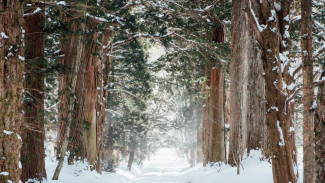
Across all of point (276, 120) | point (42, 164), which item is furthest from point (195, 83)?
point (276, 120)

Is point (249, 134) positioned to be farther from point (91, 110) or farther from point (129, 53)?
point (129, 53)

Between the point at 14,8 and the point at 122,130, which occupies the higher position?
the point at 14,8

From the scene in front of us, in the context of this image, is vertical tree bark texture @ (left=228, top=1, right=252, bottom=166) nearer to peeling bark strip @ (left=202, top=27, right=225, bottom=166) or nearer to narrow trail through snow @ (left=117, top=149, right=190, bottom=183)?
peeling bark strip @ (left=202, top=27, right=225, bottom=166)

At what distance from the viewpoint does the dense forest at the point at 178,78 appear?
14.5 feet

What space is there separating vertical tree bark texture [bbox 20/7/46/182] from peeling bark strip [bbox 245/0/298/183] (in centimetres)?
451

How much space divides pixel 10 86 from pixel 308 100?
3.99m

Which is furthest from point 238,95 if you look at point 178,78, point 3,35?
point 3,35

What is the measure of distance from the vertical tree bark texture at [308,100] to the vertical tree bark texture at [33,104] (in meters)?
5.02

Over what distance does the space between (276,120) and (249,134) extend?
4.34 m

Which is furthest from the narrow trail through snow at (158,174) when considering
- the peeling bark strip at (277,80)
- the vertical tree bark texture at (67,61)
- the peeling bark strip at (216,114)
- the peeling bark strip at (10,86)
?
the peeling bark strip at (10,86)

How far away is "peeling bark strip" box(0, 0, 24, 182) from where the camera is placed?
428 centimetres

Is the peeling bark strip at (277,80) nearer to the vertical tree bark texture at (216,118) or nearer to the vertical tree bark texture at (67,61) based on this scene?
the vertical tree bark texture at (67,61)

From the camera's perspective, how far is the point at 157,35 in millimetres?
12000

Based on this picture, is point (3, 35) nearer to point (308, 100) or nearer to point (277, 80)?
point (277, 80)
